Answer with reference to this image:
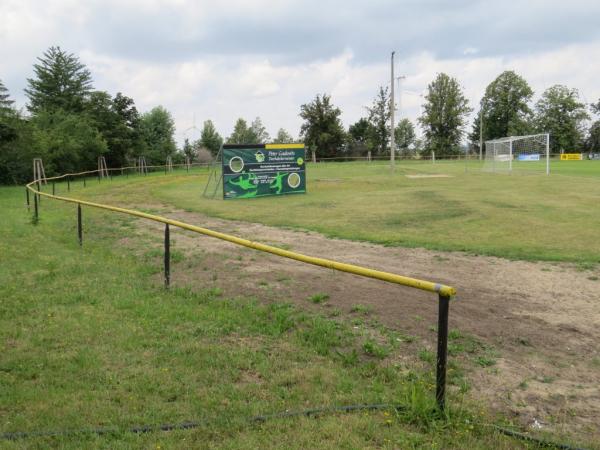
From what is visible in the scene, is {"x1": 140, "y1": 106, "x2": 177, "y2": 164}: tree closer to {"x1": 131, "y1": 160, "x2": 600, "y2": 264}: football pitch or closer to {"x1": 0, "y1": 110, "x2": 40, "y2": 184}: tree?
{"x1": 0, "y1": 110, "x2": 40, "y2": 184}: tree

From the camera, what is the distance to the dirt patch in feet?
12.8

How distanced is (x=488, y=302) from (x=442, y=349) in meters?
2.99

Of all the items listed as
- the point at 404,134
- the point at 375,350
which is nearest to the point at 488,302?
the point at 375,350

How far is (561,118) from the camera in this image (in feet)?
294

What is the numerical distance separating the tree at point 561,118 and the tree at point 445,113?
1472cm

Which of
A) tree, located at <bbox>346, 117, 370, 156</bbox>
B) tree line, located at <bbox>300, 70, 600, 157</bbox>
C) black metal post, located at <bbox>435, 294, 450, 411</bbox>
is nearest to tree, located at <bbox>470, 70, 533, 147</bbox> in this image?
tree line, located at <bbox>300, 70, 600, 157</bbox>

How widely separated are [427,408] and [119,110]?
5665 cm

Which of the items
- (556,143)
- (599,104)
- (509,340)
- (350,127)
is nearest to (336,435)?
(509,340)

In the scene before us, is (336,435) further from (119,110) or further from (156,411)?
(119,110)

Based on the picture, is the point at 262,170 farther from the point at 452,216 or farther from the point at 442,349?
the point at 442,349

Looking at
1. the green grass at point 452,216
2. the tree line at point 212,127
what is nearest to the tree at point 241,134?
the tree line at point 212,127

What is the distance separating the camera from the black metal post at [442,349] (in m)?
3.35

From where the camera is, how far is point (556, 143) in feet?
288

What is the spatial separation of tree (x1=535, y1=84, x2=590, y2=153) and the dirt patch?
88.5m
